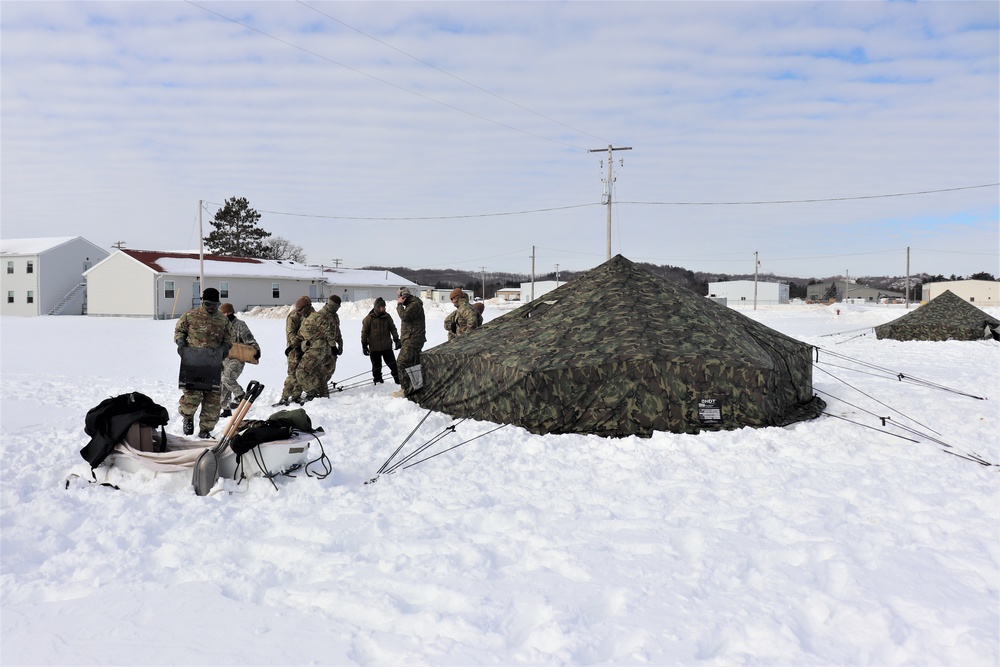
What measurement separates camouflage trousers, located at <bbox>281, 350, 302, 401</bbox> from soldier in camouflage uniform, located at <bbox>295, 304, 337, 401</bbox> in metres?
0.05

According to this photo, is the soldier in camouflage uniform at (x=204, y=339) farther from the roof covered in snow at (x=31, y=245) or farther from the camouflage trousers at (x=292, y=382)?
the roof covered in snow at (x=31, y=245)

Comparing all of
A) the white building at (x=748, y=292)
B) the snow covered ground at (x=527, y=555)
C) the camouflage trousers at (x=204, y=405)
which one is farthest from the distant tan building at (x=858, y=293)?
the camouflage trousers at (x=204, y=405)

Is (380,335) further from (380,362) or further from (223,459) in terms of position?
(223,459)

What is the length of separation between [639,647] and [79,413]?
8.11m

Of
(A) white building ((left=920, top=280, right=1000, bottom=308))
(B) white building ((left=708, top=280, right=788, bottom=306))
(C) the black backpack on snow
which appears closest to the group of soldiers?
(C) the black backpack on snow

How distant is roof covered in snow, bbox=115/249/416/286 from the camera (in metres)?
39.5

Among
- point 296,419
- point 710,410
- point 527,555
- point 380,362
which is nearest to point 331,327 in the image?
point 380,362

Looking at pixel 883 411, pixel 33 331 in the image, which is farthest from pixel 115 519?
pixel 33 331

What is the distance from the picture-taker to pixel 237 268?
4178 cm

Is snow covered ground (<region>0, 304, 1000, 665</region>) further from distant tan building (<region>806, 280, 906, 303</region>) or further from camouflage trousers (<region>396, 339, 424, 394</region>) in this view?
distant tan building (<region>806, 280, 906, 303</region>)

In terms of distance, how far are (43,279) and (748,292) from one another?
234 feet

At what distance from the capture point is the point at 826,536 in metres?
4.34

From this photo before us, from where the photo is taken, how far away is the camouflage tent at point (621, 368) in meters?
7.05

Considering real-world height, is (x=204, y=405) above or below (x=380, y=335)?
below
